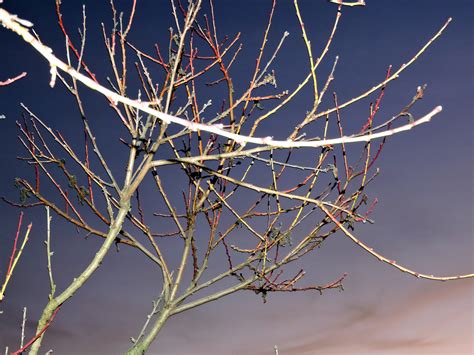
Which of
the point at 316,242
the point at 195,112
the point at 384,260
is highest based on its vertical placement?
the point at 195,112

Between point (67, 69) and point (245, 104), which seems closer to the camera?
point (67, 69)

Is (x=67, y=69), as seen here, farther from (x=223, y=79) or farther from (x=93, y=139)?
(x=223, y=79)

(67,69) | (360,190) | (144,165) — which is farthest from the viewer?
(360,190)

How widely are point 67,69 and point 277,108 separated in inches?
89.6

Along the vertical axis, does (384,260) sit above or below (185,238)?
below

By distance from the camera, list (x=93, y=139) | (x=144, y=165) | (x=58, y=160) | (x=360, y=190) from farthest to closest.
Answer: (x=360, y=190), (x=58, y=160), (x=93, y=139), (x=144, y=165)

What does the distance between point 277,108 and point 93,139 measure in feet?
4.27

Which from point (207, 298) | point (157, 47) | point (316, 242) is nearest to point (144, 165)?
point (157, 47)

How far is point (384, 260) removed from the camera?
6.79 feet

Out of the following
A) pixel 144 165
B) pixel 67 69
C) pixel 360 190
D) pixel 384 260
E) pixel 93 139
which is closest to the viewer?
pixel 67 69

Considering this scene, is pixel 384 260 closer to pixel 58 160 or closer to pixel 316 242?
pixel 316 242

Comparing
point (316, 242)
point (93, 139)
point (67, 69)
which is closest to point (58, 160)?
point (93, 139)

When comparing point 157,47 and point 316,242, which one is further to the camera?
point 316,242

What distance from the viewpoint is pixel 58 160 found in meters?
3.48
